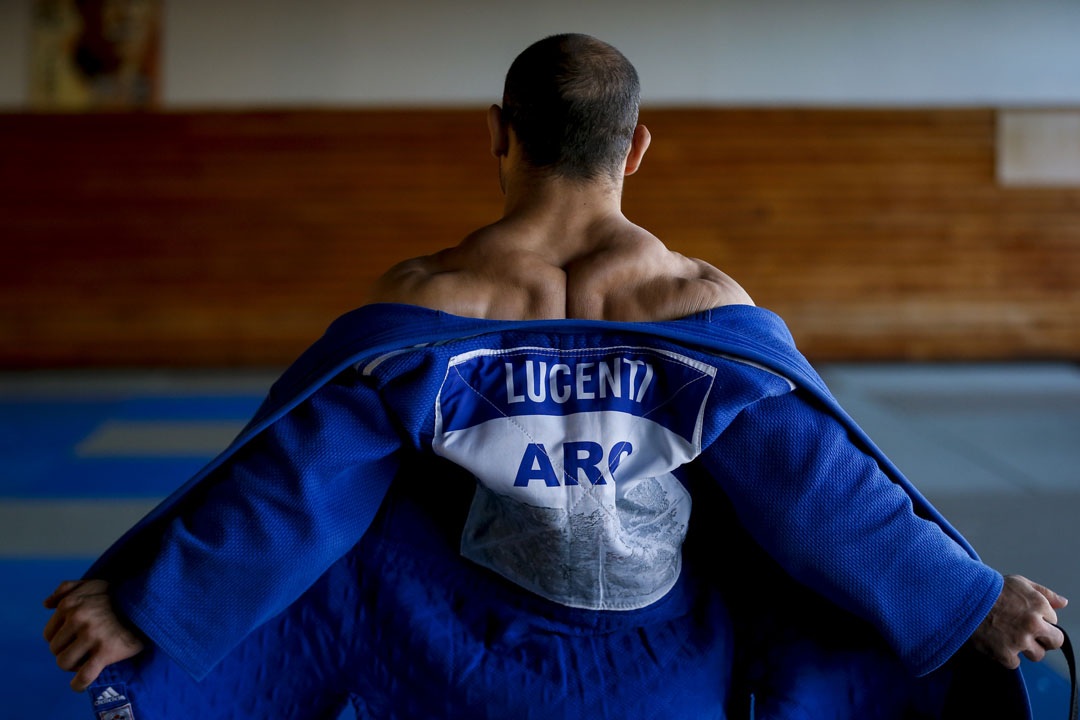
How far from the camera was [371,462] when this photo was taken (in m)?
1.55

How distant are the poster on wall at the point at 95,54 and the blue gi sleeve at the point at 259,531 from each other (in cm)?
606

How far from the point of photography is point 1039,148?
22.3 feet

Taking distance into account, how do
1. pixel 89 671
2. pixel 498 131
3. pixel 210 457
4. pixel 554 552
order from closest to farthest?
pixel 89 671 < pixel 554 552 < pixel 498 131 < pixel 210 457

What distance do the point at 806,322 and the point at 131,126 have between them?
17.0ft

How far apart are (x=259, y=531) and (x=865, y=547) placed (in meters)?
0.94

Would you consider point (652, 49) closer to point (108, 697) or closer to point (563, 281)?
point (563, 281)

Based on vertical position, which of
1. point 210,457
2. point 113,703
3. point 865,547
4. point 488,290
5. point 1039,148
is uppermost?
point 1039,148

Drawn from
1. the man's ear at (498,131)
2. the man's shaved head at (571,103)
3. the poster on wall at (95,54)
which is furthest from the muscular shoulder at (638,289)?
the poster on wall at (95,54)

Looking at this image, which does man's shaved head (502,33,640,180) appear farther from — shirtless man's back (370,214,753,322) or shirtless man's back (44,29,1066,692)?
shirtless man's back (370,214,753,322)

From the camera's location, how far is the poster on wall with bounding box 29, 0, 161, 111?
6531 millimetres

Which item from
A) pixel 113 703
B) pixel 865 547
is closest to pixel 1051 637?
pixel 865 547

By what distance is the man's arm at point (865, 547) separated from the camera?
4.54 feet

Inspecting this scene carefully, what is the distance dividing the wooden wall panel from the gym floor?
34 centimetres

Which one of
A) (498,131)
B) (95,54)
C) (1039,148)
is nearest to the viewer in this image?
(498,131)
